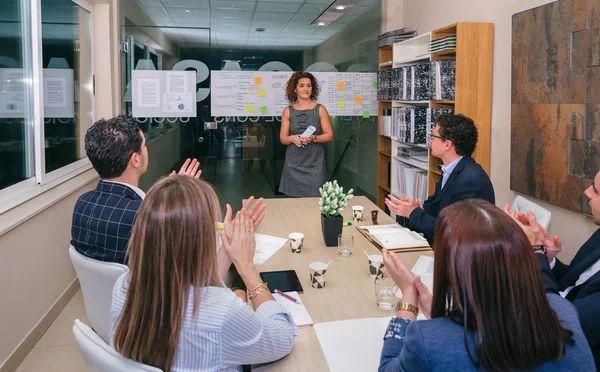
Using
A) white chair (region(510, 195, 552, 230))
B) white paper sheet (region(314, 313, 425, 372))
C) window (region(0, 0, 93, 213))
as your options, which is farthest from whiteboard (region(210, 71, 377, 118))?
white paper sheet (region(314, 313, 425, 372))

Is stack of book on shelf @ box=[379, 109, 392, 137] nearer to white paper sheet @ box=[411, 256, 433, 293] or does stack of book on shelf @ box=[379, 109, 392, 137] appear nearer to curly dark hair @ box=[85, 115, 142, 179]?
white paper sheet @ box=[411, 256, 433, 293]

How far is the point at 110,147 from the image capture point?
85.7 inches

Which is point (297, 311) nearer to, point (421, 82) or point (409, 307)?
point (409, 307)

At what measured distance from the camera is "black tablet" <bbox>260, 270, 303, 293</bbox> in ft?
6.28

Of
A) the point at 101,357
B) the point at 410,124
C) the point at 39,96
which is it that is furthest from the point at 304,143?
the point at 101,357

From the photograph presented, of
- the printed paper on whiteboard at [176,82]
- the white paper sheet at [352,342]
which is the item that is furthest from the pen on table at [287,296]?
the printed paper on whiteboard at [176,82]

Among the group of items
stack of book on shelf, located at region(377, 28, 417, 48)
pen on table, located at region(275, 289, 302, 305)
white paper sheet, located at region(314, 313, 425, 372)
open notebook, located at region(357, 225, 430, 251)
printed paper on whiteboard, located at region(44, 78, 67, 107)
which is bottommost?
white paper sheet, located at region(314, 313, 425, 372)

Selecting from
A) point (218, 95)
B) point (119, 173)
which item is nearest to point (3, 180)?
point (119, 173)

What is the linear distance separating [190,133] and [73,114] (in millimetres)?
1425

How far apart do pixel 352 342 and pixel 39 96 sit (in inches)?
119

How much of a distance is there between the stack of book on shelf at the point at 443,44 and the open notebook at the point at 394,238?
6.22 feet

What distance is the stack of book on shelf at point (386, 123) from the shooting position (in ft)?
17.2

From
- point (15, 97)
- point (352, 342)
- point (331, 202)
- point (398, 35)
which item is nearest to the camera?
point (352, 342)

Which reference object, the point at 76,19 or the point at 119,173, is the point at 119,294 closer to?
the point at 119,173
